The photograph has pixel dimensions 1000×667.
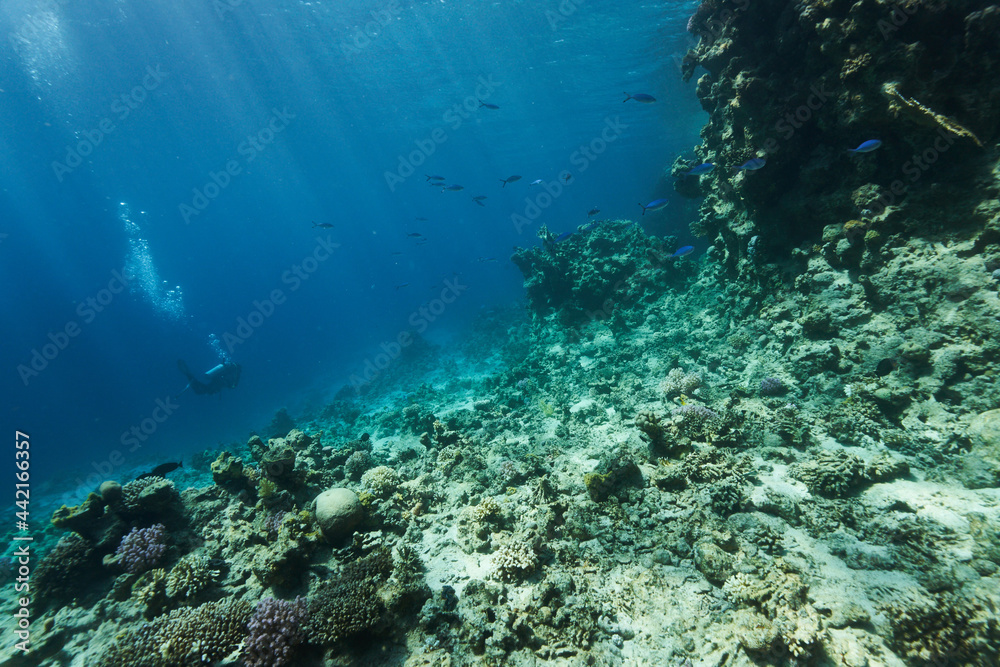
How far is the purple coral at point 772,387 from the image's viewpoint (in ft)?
23.7

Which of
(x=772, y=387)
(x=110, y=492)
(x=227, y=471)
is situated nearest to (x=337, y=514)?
(x=227, y=471)

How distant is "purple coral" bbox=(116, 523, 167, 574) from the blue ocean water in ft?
46.7

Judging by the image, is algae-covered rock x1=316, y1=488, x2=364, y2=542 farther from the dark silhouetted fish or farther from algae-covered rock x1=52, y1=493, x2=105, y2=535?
algae-covered rock x1=52, y1=493, x2=105, y2=535

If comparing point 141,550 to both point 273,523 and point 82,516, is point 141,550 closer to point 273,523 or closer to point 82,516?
point 82,516

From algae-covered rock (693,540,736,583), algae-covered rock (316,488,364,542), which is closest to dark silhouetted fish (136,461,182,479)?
algae-covered rock (316,488,364,542)

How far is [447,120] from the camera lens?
1496 inches

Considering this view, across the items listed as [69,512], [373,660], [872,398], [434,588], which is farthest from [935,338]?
[69,512]

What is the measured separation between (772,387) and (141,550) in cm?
1105

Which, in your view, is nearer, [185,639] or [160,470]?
[185,639]

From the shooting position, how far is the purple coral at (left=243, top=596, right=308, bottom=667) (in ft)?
12.1

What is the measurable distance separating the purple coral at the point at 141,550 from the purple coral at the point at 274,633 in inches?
110

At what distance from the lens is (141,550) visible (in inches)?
217

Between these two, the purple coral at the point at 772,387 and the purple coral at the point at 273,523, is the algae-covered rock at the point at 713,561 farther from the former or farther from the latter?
the purple coral at the point at 273,523

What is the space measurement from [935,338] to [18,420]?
74.2 m
